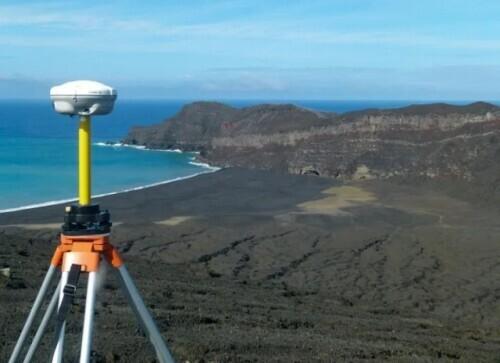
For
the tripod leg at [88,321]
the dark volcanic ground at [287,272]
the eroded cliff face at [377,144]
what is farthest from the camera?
the eroded cliff face at [377,144]

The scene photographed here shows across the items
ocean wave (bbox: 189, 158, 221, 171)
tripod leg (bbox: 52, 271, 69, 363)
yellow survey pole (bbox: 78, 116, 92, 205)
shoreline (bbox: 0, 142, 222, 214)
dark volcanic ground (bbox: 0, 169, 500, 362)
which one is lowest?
ocean wave (bbox: 189, 158, 221, 171)

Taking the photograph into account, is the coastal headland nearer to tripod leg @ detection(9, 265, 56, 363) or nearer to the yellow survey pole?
tripod leg @ detection(9, 265, 56, 363)

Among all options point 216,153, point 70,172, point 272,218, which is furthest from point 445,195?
point 216,153

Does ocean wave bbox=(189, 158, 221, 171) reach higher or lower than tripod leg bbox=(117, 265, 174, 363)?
lower

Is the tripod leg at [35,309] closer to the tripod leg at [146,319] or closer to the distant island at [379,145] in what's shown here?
the tripod leg at [146,319]

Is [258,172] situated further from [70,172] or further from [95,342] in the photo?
[95,342]

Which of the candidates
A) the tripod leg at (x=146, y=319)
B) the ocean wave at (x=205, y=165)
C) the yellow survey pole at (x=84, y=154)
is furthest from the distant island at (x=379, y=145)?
the yellow survey pole at (x=84, y=154)

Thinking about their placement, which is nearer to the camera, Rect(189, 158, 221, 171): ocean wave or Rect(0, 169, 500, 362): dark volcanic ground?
Rect(0, 169, 500, 362): dark volcanic ground

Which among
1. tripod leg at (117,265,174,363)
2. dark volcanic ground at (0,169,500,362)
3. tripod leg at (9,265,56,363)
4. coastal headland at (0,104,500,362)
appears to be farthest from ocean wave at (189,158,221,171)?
tripod leg at (117,265,174,363)
